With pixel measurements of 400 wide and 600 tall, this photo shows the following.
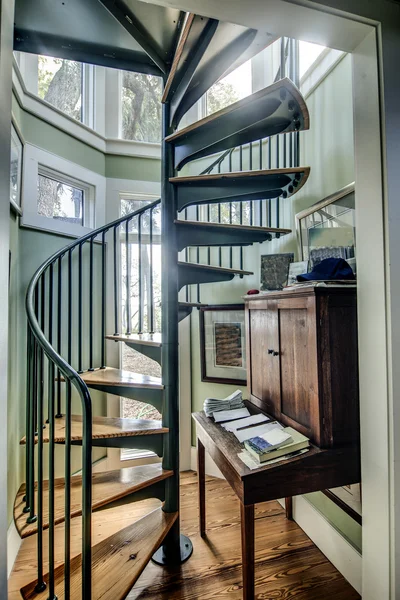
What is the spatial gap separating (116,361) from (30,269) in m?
1.07

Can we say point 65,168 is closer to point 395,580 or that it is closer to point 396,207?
point 396,207

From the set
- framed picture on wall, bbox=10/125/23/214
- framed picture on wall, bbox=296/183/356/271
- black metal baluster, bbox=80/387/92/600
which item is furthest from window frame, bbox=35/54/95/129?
black metal baluster, bbox=80/387/92/600

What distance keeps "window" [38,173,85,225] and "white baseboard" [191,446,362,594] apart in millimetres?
2809

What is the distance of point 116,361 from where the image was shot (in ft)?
9.20

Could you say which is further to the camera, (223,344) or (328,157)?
(223,344)

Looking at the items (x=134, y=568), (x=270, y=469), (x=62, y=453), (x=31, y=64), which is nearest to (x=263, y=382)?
(x=270, y=469)

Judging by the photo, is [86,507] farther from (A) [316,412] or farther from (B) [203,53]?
(B) [203,53]

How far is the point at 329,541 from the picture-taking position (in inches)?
68.2

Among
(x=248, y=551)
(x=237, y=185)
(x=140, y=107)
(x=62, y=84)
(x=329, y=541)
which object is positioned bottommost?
(x=329, y=541)

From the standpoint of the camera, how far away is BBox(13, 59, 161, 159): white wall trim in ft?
7.16

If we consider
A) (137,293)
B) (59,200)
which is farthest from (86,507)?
(59,200)

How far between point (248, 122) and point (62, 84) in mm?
2115

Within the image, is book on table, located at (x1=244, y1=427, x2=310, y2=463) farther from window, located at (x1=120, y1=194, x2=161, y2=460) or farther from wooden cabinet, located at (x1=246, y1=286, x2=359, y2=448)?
window, located at (x1=120, y1=194, x2=161, y2=460)

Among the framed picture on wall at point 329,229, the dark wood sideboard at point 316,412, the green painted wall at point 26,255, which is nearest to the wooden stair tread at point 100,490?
the green painted wall at point 26,255
